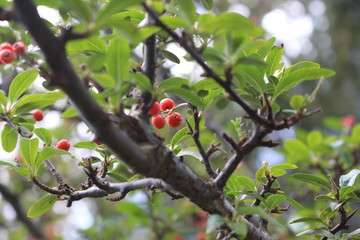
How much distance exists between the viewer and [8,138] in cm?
172

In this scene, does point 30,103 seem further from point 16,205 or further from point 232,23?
point 16,205

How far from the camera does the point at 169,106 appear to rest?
59.4 inches

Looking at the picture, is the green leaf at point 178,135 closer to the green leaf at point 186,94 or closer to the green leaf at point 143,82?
the green leaf at point 186,94

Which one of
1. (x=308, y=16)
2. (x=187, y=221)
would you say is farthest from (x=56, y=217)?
(x=308, y=16)

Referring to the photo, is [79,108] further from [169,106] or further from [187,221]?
[187,221]

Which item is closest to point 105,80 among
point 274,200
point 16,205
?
point 274,200

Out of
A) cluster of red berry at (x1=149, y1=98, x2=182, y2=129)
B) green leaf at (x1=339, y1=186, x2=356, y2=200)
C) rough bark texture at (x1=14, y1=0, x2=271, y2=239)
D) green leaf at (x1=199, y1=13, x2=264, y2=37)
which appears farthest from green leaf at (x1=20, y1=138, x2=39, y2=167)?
green leaf at (x1=339, y1=186, x2=356, y2=200)

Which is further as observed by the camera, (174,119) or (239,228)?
(174,119)

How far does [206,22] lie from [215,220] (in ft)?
1.82

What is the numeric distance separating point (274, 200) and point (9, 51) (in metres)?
1.44

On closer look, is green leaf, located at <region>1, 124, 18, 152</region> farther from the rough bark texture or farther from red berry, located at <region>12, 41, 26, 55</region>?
the rough bark texture

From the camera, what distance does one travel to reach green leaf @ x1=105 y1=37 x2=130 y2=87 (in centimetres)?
104

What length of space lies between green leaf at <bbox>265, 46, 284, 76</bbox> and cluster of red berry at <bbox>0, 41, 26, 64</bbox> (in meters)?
1.26

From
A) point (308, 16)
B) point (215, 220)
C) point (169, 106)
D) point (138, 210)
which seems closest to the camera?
point (215, 220)
